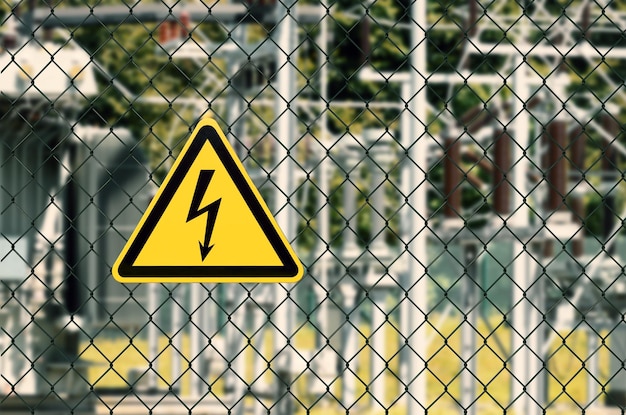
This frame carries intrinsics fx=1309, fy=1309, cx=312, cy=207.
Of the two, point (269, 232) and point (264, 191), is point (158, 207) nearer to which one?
point (269, 232)

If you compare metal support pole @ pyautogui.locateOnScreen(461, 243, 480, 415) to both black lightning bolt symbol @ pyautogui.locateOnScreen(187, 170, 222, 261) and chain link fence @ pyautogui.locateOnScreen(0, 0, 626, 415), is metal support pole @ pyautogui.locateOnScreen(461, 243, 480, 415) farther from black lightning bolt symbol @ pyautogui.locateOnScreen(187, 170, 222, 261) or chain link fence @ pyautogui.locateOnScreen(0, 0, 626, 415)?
black lightning bolt symbol @ pyautogui.locateOnScreen(187, 170, 222, 261)

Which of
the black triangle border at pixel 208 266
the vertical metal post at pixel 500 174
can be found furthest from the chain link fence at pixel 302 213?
the black triangle border at pixel 208 266

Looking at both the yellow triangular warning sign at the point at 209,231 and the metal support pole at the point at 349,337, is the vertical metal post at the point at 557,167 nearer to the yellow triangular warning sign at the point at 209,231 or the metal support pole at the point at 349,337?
the metal support pole at the point at 349,337

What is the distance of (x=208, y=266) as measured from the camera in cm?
357

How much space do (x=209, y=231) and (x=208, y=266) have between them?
95mm

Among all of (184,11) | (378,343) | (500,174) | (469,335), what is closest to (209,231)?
(500,174)

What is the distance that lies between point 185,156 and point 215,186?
115mm

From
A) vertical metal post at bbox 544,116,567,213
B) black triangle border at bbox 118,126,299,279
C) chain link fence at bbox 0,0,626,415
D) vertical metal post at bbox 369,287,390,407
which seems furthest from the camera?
vertical metal post at bbox 369,287,390,407

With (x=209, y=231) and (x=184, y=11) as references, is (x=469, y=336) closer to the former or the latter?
(x=184, y=11)

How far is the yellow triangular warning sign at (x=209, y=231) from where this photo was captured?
356 centimetres

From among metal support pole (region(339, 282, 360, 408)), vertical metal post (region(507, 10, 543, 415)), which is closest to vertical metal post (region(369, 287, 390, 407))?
metal support pole (region(339, 282, 360, 408))

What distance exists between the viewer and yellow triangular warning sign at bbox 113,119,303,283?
3.56m

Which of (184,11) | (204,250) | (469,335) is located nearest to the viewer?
(204,250)

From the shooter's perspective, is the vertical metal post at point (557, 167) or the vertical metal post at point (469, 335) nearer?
the vertical metal post at point (557, 167)
